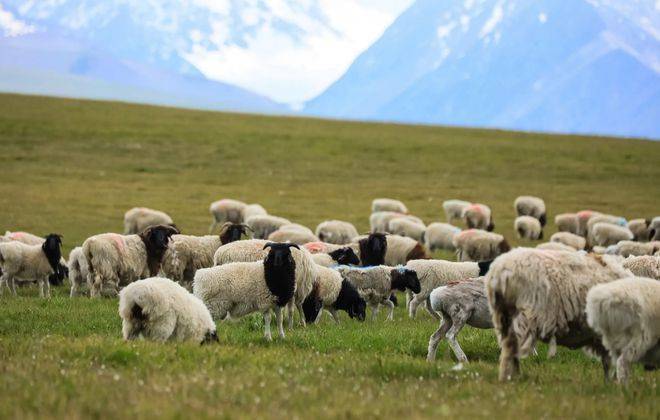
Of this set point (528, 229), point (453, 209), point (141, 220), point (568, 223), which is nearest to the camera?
point (141, 220)

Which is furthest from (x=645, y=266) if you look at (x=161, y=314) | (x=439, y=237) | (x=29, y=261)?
(x=439, y=237)

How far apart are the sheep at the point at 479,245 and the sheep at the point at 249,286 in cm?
1290

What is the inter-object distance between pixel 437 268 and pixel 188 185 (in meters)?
29.3

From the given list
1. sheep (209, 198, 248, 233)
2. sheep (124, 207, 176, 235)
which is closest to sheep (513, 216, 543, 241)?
sheep (209, 198, 248, 233)

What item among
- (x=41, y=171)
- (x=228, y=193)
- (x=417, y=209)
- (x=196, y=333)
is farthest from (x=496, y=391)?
(x=41, y=171)

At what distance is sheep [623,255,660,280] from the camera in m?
15.3

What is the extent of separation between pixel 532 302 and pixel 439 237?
19703 millimetres

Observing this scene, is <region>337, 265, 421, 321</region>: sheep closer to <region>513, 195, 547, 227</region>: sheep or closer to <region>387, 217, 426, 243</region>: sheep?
<region>387, 217, 426, 243</region>: sheep

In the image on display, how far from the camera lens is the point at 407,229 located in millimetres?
30641

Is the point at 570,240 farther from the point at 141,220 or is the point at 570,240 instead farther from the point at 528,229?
Answer: the point at 141,220

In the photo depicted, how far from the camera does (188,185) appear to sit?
45.2 m

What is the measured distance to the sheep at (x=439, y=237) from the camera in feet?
96.3

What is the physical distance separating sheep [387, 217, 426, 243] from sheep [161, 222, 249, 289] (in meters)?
11.5

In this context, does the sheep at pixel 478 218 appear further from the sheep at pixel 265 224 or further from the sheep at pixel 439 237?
the sheep at pixel 265 224
